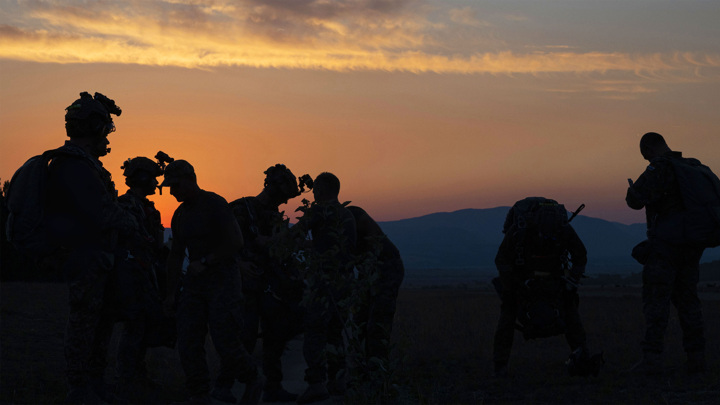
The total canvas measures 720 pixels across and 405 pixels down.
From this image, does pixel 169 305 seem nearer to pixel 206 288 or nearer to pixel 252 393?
pixel 206 288

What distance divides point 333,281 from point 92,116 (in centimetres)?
279

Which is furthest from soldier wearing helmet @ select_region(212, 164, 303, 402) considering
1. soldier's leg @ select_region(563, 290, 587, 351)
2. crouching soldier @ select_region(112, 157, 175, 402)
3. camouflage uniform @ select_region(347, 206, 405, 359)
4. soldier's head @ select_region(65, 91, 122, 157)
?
soldier's leg @ select_region(563, 290, 587, 351)

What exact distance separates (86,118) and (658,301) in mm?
6882

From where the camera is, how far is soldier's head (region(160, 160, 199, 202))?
7.81 m

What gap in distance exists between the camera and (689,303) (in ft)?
32.1

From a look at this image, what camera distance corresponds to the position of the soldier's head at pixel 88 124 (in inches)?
286

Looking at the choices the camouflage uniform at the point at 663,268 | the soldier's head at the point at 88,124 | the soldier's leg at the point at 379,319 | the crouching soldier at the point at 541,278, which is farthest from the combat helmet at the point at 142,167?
the camouflage uniform at the point at 663,268

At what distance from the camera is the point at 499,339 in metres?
10.1

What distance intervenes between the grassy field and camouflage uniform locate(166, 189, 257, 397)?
0.85m

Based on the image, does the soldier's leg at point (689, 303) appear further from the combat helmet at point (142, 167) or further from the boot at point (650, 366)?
the combat helmet at point (142, 167)

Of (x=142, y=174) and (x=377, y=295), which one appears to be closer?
(x=142, y=174)

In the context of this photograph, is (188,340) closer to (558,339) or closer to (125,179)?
(125,179)

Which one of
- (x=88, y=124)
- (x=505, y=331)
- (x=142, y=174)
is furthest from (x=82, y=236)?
(x=505, y=331)

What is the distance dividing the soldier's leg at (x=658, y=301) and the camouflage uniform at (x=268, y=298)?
4.28 metres
